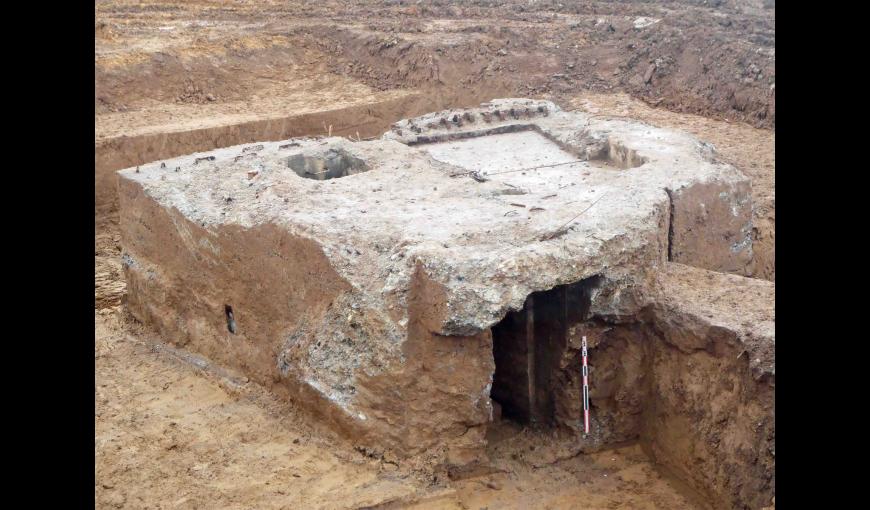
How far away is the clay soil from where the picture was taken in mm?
5527

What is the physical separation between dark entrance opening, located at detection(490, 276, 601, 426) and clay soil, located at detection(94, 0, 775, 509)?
21 centimetres

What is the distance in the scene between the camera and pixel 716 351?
531 cm

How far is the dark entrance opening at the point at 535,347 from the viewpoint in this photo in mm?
5660

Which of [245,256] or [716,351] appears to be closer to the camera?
[716,351]

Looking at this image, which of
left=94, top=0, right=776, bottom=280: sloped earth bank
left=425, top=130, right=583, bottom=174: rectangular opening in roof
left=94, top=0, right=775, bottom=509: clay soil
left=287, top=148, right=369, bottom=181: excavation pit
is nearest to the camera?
left=94, top=0, right=775, bottom=509: clay soil

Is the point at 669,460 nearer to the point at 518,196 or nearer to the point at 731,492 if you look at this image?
→ the point at 731,492

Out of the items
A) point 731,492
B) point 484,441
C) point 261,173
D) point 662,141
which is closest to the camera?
point 731,492

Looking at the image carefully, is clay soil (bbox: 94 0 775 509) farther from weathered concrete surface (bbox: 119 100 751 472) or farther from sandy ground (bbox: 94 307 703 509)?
weathered concrete surface (bbox: 119 100 751 472)

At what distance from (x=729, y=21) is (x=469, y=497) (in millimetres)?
10107

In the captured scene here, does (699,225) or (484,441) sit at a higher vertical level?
(699,225)

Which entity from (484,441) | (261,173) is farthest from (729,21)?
(484,441)

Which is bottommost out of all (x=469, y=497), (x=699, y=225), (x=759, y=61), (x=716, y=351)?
(x=469, y=497)

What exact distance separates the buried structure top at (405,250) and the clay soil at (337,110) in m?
0.30

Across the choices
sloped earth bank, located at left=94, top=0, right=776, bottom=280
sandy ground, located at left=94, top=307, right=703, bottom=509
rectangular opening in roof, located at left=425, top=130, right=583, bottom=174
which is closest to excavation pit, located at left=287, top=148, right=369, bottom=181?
rectangular opening in roof, located at left=425, top=130, right=583, bottom=174
